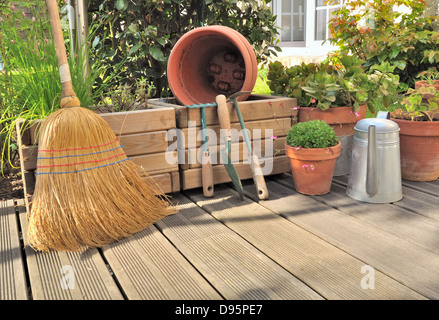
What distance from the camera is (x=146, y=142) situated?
2.23m

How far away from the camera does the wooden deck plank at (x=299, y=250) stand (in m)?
1.46

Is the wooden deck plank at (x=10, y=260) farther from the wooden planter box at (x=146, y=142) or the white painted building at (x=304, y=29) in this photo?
the white painted building at (x=304, y=29)

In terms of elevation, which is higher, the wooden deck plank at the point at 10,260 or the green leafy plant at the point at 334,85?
the green leafy plant at the point at 334,85

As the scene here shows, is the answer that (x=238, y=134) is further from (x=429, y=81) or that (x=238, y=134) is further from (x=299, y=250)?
(x=429, y=81)

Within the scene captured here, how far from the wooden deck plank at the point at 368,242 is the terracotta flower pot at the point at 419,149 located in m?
0.55

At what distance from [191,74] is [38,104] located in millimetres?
905

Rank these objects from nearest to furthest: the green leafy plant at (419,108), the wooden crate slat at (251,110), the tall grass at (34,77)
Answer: the tall grass at (34,77), the wooden crate slat at (251,110), the green leafy plant at (419,108)

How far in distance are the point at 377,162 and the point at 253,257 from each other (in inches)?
34.7

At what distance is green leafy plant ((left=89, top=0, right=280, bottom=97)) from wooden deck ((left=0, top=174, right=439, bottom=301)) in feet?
3.33

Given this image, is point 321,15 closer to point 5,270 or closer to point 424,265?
point 424,265

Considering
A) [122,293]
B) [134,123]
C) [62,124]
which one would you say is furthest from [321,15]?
[122,293]

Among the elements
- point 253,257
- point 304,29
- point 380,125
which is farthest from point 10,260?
point 304,29

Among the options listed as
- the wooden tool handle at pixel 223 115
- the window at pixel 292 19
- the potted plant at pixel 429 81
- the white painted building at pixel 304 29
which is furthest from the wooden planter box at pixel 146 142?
the window at pixel 292 19

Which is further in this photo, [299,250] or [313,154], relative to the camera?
[313,154]
